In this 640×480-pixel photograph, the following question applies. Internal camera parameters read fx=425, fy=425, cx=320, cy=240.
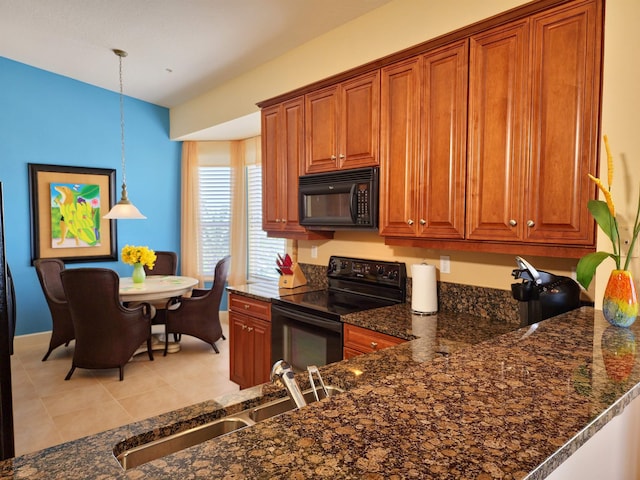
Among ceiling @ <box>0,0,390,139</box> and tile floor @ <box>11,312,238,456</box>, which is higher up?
ceiling @ <box>0,0,390,139</box>

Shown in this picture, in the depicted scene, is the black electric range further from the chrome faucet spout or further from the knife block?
the chrome faucet spout

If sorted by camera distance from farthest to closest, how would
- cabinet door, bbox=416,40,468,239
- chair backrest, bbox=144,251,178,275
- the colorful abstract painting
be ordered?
chair backrest, bbox=144,251,178,275, the colorful abstract painting, cabinet door, bbox=416,40,468,239

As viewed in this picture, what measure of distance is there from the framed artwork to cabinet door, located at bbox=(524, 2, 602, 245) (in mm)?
4945

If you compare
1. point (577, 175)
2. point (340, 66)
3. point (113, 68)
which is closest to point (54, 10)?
point (113, 68)

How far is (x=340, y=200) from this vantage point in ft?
9.23

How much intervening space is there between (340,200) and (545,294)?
1372 mm

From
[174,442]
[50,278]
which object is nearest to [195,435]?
[174,442]

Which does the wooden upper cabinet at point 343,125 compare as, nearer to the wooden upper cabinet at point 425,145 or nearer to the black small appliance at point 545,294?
the wooden upper cabinet at point 425,145

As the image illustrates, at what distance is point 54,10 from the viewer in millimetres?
3350

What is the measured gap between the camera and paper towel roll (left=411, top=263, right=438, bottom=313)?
2.48m

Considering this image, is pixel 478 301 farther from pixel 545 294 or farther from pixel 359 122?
pixel 359 122

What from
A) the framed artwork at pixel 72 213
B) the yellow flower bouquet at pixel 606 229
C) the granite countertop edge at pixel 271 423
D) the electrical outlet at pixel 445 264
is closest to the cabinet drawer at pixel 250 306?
the electrical outlet at pixel 445 264

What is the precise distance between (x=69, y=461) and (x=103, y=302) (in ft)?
10.5

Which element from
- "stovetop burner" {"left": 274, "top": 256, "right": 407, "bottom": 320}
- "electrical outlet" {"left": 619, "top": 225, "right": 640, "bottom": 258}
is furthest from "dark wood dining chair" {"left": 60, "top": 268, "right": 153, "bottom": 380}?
"electrical outlet" {"left": 619, "top": 225, "right": 640, "bottom": 258}
